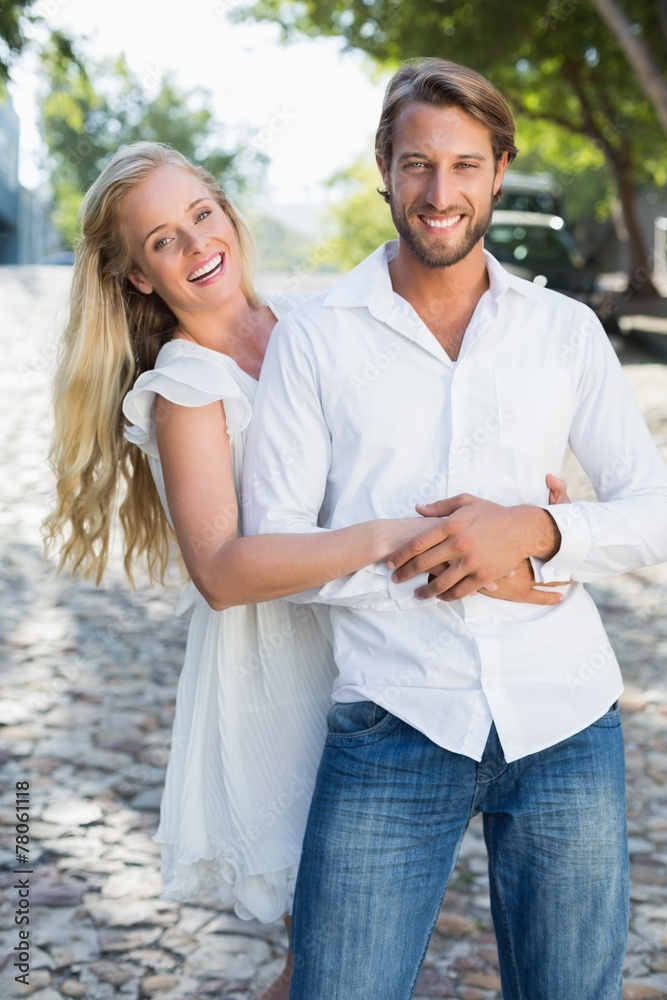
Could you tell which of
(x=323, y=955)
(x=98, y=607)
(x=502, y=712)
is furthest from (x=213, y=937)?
(x=98, y=607)

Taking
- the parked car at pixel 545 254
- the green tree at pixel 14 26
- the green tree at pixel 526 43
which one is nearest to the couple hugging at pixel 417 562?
the green tree at pixel 14 26

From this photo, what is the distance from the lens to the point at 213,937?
3904 millimetres

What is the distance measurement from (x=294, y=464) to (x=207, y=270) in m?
0.72

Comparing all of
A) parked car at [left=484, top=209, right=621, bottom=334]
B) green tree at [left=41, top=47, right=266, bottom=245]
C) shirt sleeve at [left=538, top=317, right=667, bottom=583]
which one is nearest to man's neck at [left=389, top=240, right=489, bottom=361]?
shirt sleeve at [left=538, top=317, right=667, bottom=583]

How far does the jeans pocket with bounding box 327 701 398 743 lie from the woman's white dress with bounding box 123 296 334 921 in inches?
14.0

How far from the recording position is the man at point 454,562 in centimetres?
236

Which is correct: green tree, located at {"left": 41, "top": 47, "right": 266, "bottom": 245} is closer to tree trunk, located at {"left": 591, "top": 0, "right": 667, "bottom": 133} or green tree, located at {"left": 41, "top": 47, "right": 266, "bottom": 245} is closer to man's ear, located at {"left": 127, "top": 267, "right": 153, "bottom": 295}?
tree trunk, located at {"left": 591, "top": 0, "right": 667, "bottom": 133}

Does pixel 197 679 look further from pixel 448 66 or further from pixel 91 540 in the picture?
pixel 448 66

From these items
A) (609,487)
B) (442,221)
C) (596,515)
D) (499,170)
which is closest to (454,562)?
(596,515)

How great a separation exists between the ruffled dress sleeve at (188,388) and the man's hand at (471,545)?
0.59m

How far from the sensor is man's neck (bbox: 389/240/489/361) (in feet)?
8.65

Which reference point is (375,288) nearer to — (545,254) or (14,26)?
(14,26)

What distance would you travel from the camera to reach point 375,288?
8.63ft

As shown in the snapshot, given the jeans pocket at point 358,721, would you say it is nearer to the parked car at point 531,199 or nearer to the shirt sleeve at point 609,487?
the shirt sleeve at point 609,487
